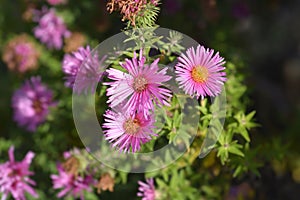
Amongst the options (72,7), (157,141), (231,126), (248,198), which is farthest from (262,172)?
(72,7)

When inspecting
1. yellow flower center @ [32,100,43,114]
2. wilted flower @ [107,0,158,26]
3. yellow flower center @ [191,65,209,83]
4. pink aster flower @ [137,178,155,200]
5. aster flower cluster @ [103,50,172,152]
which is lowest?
pink aster flower @ [137,178,155,200]

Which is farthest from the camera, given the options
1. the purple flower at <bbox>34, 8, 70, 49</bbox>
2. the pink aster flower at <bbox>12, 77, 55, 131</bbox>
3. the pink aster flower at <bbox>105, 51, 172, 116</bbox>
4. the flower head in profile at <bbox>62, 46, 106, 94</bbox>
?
the purple flower at <bbox>34, 8, 70, 49</bbox>

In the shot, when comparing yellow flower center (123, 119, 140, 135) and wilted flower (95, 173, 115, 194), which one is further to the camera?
wilted flower (95, 173, 115, 194)

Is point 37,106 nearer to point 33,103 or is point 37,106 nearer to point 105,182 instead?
point 33,103

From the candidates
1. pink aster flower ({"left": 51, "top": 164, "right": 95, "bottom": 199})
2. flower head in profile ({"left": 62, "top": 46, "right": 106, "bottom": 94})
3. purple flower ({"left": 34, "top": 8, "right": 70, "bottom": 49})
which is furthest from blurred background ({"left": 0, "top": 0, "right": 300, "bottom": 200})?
flower head in profile ({"left": 62, "top": 46, "right": 106, "bottom": 94})

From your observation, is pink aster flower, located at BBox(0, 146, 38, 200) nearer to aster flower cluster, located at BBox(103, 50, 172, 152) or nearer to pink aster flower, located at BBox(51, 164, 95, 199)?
pink aster flower, located at BBox(51, 164, 95, 199)

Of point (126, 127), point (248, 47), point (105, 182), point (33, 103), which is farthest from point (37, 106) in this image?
point (248, 47)

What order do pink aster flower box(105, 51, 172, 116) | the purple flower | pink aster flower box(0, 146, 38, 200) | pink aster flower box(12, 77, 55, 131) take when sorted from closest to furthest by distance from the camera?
pink aster flower box(105, 51, 172, 116)
pink aster flower box(0, 146, 38, 200)
pink aster flower box(12, 77, 55, 131)
the purple flower
